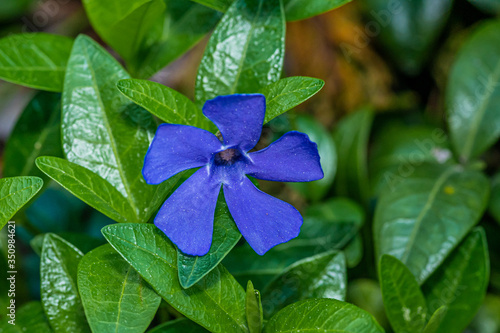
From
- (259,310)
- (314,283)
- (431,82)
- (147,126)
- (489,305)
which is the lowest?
(489,305)

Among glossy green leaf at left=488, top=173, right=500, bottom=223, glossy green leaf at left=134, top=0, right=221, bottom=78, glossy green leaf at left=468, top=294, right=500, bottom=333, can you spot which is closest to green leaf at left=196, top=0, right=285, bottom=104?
glossy green leaf at left=134, top=0, right=221, bottom=78

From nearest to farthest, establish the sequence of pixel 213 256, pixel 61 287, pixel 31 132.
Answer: pixel 213 256, pixel 61 287, pixel 31 132

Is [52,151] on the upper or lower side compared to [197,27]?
lower

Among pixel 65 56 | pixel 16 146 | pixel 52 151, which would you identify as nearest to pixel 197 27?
pixel 65 56

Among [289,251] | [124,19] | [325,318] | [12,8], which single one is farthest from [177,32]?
[12,8]

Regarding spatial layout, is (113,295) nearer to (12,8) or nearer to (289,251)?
(289,251)

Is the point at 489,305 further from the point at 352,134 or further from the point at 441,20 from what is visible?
the point at 441,20
